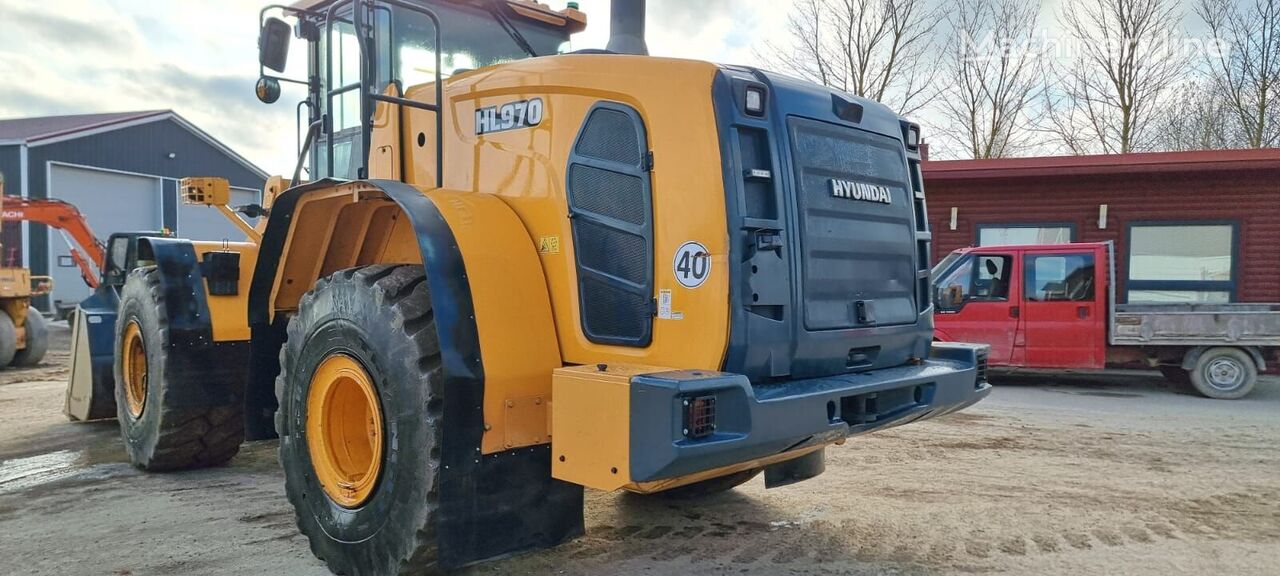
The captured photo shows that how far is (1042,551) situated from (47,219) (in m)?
18.4

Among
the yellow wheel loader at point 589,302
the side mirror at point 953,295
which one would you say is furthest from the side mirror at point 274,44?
the side mirror at point 953,295

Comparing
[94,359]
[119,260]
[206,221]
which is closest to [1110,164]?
[119,260]

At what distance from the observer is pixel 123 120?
26516 millimetres

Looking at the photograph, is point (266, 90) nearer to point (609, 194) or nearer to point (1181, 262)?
point (609, 194)

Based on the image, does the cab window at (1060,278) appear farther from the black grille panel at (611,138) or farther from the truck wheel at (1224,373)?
the black grille panel at (611,138)

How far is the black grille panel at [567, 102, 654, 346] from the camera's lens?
3.45m

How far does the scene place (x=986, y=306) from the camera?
1089cm

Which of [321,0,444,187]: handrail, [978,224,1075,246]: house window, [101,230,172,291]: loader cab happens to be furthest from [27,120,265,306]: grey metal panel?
[978,224,1075,246]: house window

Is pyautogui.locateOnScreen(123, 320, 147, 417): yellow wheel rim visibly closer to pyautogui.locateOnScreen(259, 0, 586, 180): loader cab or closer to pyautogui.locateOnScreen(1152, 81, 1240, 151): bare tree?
pyautogui.locateOnScreen(259, 0, 586, 180): loader cab

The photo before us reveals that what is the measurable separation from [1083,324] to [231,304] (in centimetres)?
931

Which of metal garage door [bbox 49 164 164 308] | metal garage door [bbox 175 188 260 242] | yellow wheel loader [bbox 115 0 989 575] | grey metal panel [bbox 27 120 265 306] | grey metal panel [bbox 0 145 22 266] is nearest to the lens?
yellow wheel loader [bbox 115 0 989 575]

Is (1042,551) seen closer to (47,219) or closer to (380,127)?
(380,127)

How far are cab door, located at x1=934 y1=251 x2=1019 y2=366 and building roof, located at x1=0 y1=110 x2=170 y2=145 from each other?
24.2 metres

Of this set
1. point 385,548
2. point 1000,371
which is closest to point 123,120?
point 1000,371
